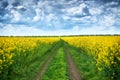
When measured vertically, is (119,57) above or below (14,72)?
above

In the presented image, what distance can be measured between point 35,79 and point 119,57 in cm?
640

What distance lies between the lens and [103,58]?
18.0 m

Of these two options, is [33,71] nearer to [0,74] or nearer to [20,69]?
[20,69]

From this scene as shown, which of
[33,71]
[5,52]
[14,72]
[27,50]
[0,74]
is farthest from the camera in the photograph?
[27,50]

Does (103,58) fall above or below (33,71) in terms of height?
above

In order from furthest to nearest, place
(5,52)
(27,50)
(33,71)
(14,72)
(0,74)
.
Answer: (27,50), (33,71), (14,72), (5,52), (0,74)

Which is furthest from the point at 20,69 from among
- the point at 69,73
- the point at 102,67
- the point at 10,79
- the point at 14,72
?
the point at 102,67

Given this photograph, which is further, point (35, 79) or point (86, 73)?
point (86, 73)

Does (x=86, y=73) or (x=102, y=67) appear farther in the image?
(x=86, y=73)

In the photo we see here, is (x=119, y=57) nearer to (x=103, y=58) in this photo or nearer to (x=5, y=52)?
(x=103, y=58)

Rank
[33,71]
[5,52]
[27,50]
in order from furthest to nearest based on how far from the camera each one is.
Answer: [27,50]
[33,71]
[5,52]

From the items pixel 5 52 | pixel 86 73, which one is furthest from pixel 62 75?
pixel 5 52

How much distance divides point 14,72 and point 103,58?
7.30 m

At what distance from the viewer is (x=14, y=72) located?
19.2 meters
